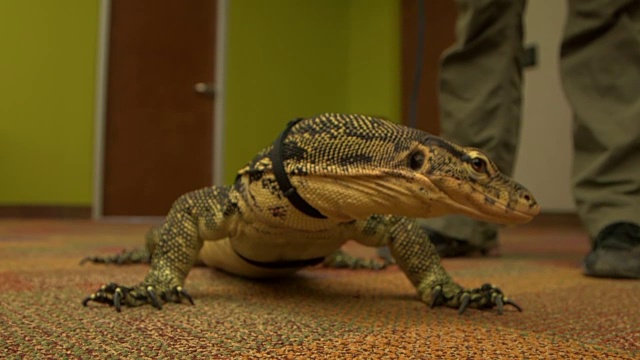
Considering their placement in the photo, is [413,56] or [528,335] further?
[413,56]

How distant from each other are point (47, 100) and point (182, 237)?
209 inches

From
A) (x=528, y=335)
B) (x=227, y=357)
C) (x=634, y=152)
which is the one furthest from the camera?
(x=634, y=152)

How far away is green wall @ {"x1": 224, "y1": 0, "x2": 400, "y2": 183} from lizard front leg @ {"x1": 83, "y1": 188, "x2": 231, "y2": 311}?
206 inches

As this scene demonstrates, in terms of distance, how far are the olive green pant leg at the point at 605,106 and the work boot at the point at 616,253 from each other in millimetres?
51

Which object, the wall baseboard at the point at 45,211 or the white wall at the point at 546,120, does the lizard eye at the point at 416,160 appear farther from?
the wall baseboard at the point at 45,211

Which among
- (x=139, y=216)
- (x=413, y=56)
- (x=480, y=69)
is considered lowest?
(x=139, y=216)

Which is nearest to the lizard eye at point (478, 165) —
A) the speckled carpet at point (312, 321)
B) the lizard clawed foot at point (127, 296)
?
the speckled carpet at point (312, 321)

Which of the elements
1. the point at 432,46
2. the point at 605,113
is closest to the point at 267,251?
the point at 605,113

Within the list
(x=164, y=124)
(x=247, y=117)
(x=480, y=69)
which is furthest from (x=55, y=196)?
(x=480, y=69)

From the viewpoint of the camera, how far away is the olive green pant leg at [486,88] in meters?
2.21

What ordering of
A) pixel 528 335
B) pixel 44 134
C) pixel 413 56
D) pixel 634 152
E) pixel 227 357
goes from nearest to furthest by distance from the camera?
pixel 227 357 < pixel 528 335 < pixel 634 152 < pixel 44 134 < pixel 413 56

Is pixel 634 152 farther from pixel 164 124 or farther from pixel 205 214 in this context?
pixel 164 124

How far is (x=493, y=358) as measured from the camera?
78cm

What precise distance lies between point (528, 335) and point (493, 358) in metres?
0.18
